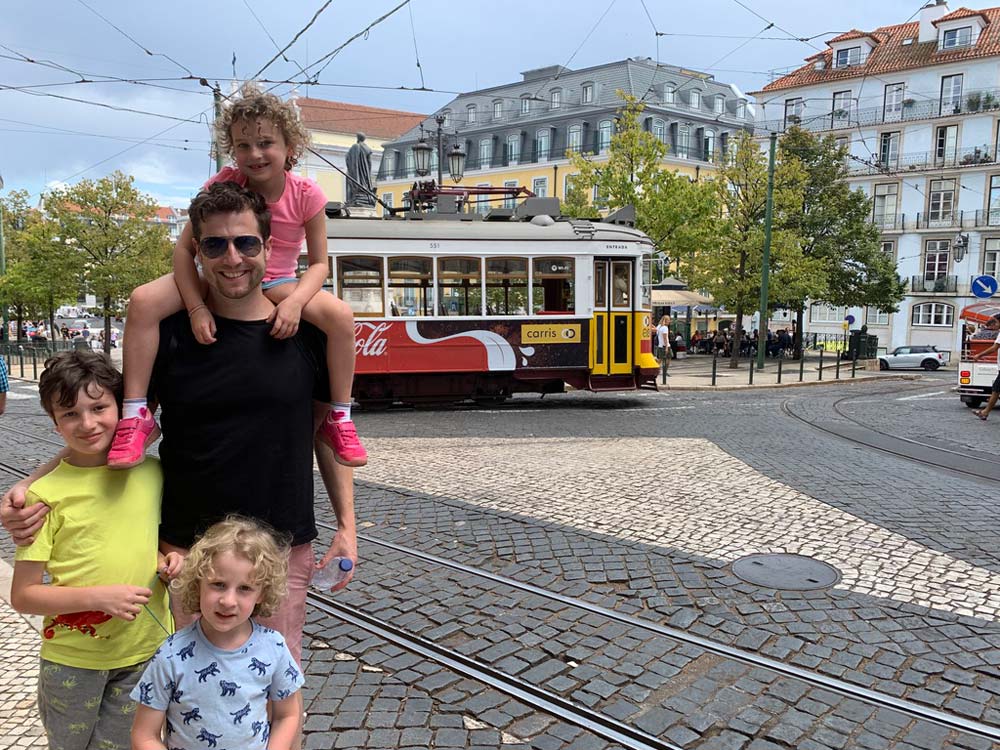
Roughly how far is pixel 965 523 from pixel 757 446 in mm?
4055

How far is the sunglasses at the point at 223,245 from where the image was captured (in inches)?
83.5

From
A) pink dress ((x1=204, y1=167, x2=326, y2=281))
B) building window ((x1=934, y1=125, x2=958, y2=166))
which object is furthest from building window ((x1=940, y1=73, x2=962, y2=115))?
pink dress ((x1=204, y1=167, x2=326, y2=281))

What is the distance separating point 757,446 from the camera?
10656 mm

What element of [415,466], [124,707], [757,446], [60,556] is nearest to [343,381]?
[60,556]

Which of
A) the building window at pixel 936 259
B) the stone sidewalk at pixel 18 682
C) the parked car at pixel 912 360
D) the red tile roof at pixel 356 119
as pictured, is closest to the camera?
the stone sidewalk at pixel 18 682

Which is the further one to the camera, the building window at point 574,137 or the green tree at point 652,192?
the building window at point 574,137

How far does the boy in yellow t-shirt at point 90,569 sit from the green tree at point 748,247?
2841cm

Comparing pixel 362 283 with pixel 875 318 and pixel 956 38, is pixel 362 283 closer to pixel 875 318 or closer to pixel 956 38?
pixel 875 318

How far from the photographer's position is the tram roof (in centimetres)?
1391

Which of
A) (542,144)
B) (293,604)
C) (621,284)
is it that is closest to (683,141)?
(542,144)

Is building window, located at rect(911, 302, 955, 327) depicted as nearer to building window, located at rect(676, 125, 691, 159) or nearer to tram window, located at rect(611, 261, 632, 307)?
building window, located at rect(676, 125, 691, 159)

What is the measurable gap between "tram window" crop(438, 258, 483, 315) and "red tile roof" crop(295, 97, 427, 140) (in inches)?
2019

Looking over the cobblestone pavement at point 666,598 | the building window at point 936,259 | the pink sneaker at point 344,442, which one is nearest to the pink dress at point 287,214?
the pink sneaker at point 344,442

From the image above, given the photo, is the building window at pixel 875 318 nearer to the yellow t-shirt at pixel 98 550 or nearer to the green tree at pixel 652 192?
the green tree at pixel 652 192
